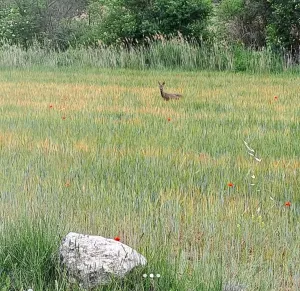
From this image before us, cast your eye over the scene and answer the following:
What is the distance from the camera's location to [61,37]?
2502 cm

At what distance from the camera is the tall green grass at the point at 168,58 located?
16.7 m

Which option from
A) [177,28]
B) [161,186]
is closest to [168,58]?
[177,28]

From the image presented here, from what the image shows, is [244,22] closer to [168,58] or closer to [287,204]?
[168,58]

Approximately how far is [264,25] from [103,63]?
5710mm

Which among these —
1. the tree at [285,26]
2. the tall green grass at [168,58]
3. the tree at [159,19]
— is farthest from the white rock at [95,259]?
the tree at [159,19]

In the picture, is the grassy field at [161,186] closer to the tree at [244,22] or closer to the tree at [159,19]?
the tree at [244,22]

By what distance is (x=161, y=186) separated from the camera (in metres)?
5.11

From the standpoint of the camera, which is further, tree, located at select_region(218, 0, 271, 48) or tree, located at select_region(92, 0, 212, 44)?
tree, located at select_region(92, 0, 212, 44)

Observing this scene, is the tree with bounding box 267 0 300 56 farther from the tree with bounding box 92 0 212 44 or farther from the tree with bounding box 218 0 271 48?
the tree with bounding box 92 0 212 44

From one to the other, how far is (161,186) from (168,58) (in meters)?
13.5

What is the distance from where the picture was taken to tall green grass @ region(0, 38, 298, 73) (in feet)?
54.9

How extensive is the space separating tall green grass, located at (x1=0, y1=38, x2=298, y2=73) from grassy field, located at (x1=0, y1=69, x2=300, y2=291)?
6465 mm

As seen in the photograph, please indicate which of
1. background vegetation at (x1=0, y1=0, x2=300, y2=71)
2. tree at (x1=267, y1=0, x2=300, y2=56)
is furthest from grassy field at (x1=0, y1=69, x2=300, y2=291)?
tree at (x1=267, y1=0, x2=300, y2=56)

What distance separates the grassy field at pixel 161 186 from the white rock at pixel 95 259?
0.10 meters
